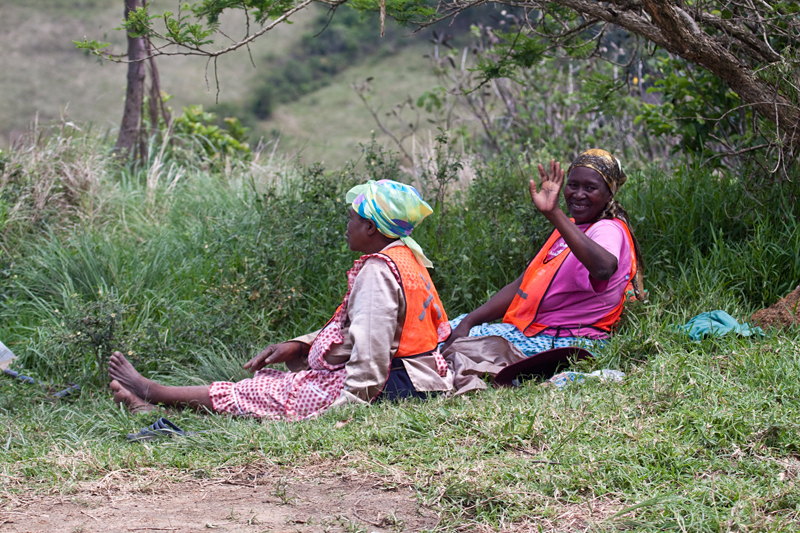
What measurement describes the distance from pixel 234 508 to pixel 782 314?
3170 mm

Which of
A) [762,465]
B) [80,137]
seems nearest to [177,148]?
[80,137]

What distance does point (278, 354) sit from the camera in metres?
3.85

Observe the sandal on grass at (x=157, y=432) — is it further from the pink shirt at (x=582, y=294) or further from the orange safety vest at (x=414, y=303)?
the pink shirt at (x=582, y=294)

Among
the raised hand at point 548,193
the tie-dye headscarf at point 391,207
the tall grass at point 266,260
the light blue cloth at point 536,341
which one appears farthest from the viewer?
the tall grass at point 266,260

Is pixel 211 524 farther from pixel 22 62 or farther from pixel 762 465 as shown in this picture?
pixel 22 62

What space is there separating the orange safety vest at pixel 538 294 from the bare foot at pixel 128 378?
2047 millimetres

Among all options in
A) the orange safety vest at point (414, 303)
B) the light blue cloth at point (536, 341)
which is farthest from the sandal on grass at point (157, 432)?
the light blue cloth at point (536, 341)

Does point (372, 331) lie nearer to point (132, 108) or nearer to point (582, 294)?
point (582, 294)

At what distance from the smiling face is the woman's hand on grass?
1689 mm

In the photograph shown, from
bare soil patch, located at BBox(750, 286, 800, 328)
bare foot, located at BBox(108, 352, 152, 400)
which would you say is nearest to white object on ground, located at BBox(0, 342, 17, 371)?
bare foot, located at BBox(108, 352, 152, 400)

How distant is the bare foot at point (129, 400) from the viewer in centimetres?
380

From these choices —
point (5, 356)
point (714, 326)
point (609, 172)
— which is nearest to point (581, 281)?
point (609, 172)

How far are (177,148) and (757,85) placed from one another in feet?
20.5

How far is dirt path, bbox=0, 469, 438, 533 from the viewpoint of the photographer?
96.9 inches
